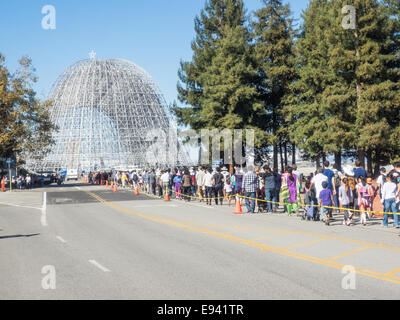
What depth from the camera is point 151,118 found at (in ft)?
351

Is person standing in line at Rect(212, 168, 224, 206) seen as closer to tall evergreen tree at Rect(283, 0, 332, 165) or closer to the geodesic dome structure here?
tall evergreen tree at Rect(283, 0, 332, 165)

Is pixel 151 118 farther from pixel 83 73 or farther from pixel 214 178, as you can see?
pixel 214 178

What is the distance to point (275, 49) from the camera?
3891cm

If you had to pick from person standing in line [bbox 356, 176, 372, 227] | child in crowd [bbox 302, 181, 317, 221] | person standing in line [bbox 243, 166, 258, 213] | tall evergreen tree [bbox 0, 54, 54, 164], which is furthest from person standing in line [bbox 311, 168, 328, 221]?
tall evergreen tree [bbox 0, 54, 54, 164]

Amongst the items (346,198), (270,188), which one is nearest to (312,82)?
(270,188)

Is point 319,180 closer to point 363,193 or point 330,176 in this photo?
point 330,176

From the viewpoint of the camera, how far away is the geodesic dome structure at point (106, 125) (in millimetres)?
101125

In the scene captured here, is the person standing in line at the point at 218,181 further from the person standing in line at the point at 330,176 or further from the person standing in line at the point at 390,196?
the person standing in line at the point at 390,196

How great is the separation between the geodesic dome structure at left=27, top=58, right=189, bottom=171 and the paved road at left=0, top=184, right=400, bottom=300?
86.0 meters

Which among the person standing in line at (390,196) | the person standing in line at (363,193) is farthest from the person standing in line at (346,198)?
the person standing in line at (390,196)

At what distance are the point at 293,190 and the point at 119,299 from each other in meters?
12.0

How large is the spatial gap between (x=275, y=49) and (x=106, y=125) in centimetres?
7303

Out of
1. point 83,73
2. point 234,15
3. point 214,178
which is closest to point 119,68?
point 83,73

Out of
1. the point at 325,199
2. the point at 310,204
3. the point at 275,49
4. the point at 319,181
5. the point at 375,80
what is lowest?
the point at 310,204
